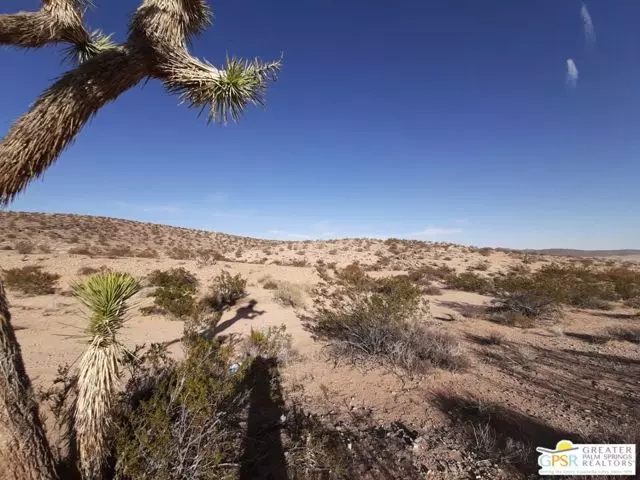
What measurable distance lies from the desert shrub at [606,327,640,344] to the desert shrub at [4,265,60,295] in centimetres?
1613

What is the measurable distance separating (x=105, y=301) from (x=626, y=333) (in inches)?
417

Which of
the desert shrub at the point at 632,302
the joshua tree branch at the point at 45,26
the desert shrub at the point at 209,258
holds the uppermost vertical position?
the joshua tree branch at the point at 45,26

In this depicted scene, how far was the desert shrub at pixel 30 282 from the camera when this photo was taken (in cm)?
965

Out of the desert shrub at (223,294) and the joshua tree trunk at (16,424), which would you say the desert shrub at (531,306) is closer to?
the desert shrub at (223,294)

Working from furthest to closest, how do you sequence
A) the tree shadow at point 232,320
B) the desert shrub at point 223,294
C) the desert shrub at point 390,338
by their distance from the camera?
the desert shrub at point 223,294, the tree shadow at point 232,320, the desert shrub at point 390,338

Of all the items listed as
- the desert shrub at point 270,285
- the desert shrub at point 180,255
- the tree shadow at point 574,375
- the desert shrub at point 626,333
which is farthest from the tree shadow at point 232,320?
the desert shrub at point 180,255

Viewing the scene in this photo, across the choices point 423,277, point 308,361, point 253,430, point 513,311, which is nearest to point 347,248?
point 423,277

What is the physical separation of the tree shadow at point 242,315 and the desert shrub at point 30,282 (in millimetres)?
6323

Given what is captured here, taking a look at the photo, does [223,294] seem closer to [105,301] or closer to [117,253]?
[105,301]

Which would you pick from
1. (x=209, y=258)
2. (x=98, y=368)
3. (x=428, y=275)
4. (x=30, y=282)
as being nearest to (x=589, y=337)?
(x=98, y=368)

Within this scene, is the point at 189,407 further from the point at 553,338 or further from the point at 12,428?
the point at 553,338

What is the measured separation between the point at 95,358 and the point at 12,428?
59cm

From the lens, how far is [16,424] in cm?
193

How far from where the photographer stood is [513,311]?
30.9 ft
